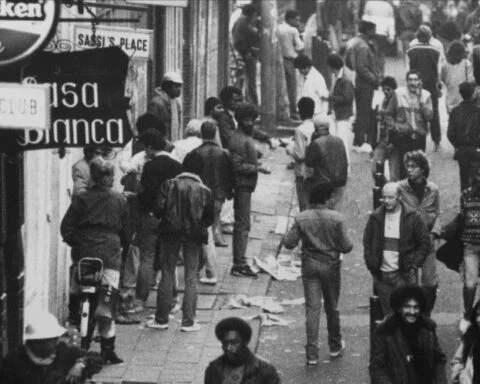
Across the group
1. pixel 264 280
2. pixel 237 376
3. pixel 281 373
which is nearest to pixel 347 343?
pixel 281 373

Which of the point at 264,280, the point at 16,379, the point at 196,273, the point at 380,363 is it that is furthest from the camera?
the point at 264,280

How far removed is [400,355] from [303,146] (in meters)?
7.59

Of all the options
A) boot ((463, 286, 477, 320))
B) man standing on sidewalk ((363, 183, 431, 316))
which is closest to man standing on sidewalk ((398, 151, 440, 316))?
boot ((463, 286, 477, 320))

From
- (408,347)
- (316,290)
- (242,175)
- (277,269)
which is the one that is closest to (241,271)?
(277,269)

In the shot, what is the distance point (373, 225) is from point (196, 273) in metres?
1.89

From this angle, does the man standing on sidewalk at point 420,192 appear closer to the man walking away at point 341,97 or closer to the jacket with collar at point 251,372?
the jacket with collar at point 251,372

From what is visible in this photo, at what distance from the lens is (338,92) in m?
25.9

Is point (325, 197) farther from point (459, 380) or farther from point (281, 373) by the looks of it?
point (459, 380)

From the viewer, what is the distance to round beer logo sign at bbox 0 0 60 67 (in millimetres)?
11711

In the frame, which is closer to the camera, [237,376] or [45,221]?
[237,376]

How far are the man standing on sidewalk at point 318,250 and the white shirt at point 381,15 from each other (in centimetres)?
2095

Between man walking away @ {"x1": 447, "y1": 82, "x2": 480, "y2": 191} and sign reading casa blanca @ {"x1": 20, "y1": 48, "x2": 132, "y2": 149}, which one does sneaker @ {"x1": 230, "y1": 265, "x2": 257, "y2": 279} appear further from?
sign reading casa blanca @ {"x1": 20, "y1": 48, "x2": 132, "y2": 149}

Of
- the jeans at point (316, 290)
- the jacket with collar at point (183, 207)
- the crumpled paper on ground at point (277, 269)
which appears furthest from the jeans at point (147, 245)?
the crumpled paper on ground at point (277, 269)

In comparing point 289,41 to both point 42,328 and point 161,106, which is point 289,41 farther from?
point 42,328
